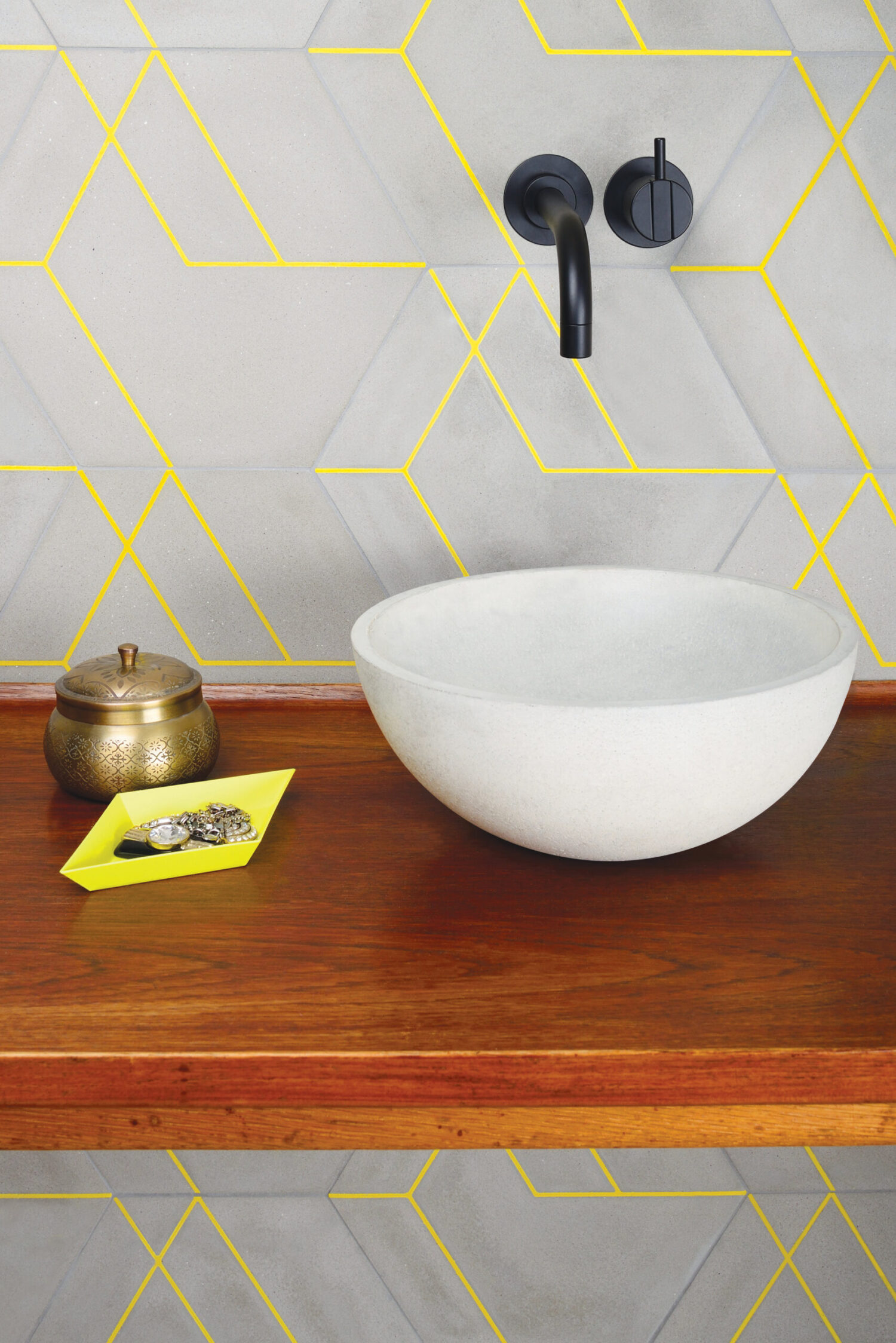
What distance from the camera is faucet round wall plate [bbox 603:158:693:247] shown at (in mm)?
1097

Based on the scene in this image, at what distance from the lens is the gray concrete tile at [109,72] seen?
1124mm

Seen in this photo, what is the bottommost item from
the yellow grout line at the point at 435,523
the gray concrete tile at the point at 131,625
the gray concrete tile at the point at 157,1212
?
the gray concrete tile at the point at 157,1212

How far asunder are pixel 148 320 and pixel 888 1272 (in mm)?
1483

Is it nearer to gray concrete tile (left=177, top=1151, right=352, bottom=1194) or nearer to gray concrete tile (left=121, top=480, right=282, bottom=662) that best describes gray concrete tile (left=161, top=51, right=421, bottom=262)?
gray concrete tile (left=121, top=480, right=282, bottom=662)

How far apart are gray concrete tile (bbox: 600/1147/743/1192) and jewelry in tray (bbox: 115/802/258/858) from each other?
29.9 inches

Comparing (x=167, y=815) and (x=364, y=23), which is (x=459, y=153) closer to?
(x=364, y=23)

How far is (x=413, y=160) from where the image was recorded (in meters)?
1.15

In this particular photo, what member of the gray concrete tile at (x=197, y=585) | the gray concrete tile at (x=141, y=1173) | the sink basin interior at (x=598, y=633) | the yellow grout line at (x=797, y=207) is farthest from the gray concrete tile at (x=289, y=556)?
the gray concrete tile at (x=141, y=1173)

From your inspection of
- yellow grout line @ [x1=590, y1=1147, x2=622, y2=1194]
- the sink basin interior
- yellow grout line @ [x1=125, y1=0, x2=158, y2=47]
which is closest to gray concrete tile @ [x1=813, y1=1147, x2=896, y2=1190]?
yellow grout line @ [x1=590, y1=1147, x2=622, y2=1194]

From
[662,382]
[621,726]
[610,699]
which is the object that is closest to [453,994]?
[621,726]

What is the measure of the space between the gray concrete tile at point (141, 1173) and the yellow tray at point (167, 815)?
2.10 feet

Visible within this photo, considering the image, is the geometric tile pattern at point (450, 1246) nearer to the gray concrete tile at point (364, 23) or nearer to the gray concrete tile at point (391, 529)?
the gray concrete tile at point (391, 529)

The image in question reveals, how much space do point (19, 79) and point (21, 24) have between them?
0.05 m

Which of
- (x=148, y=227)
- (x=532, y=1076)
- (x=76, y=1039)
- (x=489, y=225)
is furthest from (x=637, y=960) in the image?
(x=148, y=227)
